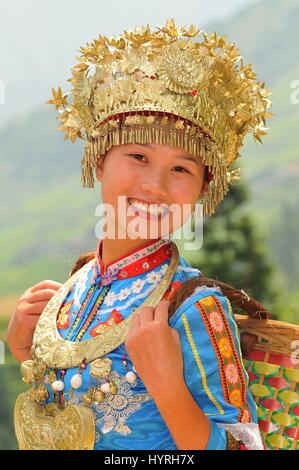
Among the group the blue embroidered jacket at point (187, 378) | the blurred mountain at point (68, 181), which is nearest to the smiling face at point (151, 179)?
the blue embroidered jacket at point (187, 378)

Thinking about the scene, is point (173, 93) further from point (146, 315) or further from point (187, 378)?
point (187, 378)

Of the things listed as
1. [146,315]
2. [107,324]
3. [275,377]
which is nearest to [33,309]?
[107,324]

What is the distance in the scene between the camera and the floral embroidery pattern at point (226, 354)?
2408 millimetres

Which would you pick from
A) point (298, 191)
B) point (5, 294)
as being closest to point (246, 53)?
point (298, 191)

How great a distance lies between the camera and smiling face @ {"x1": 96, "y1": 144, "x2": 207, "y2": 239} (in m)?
2.53

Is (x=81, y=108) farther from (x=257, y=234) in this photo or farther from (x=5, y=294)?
(x=5, y=294)

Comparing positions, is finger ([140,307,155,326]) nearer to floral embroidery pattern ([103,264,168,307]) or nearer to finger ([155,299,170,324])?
finger ([155,299,170,324])

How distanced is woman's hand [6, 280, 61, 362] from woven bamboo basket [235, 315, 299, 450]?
766mm

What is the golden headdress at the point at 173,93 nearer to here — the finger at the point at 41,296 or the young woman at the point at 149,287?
the young woman at the point at 149,287

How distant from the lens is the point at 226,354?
2.43m

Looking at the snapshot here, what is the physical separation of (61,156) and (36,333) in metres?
45.8

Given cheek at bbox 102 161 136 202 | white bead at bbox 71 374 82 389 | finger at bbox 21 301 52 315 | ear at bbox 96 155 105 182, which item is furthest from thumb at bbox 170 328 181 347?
finger at bbox 21 301 52 315

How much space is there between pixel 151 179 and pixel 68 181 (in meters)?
43.6

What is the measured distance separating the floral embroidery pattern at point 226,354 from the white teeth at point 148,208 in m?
0.32
